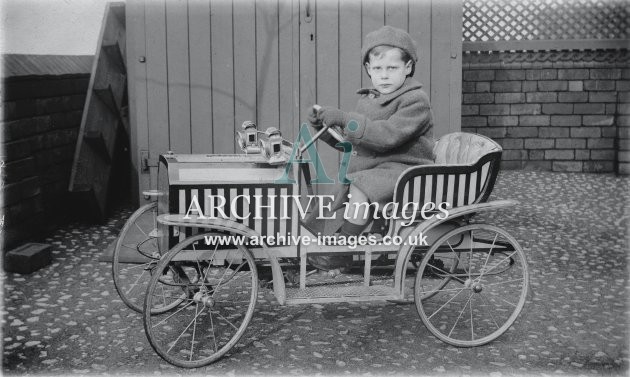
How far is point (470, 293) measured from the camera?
13.5ft

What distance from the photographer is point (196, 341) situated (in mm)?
3908

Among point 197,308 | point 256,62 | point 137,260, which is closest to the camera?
point 197,308

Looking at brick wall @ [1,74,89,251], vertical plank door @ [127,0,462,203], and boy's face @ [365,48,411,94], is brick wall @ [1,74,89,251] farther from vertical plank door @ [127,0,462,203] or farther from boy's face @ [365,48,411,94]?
boy's face @ [365,48,411,94]

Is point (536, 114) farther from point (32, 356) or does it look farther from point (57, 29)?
point (32, 356)

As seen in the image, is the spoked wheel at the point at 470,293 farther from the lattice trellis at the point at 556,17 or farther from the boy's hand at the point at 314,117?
the lattice trellis at the point at 556,17

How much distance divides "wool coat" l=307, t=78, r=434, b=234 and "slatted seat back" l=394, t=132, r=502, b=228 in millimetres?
122

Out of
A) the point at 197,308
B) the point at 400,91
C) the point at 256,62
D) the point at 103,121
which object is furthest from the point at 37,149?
the point at 400,91

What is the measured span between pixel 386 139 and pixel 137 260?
2.38 meters

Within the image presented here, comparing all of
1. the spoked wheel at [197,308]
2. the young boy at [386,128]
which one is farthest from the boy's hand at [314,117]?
the spoked wheel at [197,308]

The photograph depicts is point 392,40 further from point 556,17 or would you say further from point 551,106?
point 556,17

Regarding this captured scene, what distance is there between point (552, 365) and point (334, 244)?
1.22 metres

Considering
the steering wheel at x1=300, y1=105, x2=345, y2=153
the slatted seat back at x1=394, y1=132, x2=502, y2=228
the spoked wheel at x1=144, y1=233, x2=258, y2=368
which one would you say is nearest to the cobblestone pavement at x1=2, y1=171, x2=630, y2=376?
the spoked wheel at x1=144, y1=233, x2=258, y2=368

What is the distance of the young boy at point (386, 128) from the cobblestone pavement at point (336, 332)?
19.2 inches

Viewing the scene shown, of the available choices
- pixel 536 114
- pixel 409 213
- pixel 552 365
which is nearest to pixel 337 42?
pixel 409 213
